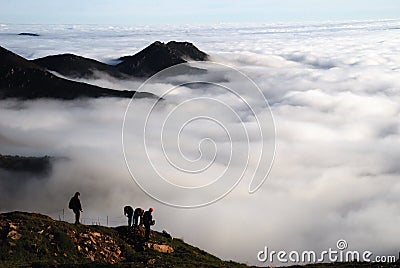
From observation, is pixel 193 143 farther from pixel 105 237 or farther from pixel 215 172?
pixel 105 237

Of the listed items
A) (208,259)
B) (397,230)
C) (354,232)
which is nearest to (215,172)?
(354,232)

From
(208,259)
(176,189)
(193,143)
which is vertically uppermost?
(193,143)

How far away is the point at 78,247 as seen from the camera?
120 ft

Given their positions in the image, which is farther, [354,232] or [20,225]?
[354,232]

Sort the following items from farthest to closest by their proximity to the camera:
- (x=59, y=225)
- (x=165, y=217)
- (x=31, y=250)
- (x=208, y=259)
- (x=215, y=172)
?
1. (x=215, y=172)
2. (x=165, y=217)
3. (x=208, y=259)
4. (x=59, y=225)
5. (x=31, y=250)

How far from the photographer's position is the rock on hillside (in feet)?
113

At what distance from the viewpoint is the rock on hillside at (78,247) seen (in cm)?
3447

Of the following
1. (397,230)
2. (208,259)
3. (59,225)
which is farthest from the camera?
(397,230)

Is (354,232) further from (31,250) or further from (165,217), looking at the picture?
(31,250)

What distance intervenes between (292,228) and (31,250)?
16175cm

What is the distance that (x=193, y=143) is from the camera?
189875 mm

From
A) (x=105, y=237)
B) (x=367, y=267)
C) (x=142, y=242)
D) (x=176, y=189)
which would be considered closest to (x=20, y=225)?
(x=105, y=237)

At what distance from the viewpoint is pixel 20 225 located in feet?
121

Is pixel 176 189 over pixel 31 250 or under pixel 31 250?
over
